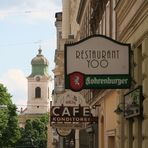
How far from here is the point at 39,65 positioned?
189500mm

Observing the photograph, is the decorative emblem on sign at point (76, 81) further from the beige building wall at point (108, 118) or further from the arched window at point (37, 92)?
the arched window at point (37, 92)

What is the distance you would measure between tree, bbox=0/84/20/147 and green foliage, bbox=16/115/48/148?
46509 millimetres

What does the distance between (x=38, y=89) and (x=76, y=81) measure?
569 feet

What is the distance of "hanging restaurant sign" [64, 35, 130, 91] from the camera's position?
44.1 feet

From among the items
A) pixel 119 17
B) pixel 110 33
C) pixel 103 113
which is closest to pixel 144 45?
pixel 119 17

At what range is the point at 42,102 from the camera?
609 feet

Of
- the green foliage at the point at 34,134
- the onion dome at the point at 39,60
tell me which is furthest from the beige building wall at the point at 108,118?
the onion dome at the point at 39,60

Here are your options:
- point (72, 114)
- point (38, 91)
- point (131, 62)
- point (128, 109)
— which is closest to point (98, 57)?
point (131, 62)

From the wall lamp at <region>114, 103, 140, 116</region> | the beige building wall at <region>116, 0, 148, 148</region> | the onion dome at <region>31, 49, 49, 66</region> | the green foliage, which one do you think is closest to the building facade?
the beige building wall at <region>116, 0, 148, 148</region>

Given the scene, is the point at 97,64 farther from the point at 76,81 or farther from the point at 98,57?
the point at 76,81

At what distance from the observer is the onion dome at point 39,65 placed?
187 m

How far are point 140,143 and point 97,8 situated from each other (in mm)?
11357

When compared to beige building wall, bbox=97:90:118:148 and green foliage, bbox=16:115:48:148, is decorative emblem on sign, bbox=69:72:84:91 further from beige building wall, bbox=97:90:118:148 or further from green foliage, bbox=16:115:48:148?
green foliage, bbox=16:115:48:148

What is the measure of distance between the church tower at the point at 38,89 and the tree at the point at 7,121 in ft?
273
